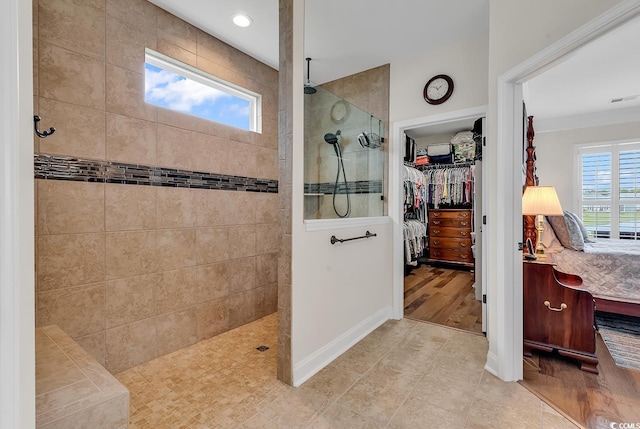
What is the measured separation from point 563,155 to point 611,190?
848mm

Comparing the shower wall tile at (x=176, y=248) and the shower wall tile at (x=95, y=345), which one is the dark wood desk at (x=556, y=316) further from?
the shower wall tile at (x=95, y=345)

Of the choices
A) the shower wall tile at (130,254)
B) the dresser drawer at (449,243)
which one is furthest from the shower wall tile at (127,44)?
the dresser drawer at (449,243)

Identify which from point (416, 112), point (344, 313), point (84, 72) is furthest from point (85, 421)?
point (416, 112)

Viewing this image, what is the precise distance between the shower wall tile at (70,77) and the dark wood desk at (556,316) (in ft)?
10.4

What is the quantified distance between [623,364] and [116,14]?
13.8ft

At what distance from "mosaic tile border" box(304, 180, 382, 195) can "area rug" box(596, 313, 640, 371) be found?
222cm

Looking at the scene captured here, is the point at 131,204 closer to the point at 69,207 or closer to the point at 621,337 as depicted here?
the point at 69,207

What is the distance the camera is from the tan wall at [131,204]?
5.77ft

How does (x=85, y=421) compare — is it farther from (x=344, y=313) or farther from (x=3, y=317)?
(x=344, y=313)

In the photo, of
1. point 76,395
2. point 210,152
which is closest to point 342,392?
point 76,395

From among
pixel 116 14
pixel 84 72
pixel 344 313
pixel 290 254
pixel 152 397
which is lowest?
pixel 152 397

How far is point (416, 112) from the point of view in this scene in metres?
2.88

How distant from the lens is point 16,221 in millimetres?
640

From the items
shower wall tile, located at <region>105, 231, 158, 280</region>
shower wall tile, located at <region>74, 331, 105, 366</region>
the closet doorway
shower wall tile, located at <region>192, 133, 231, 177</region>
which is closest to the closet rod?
the closet doorway
